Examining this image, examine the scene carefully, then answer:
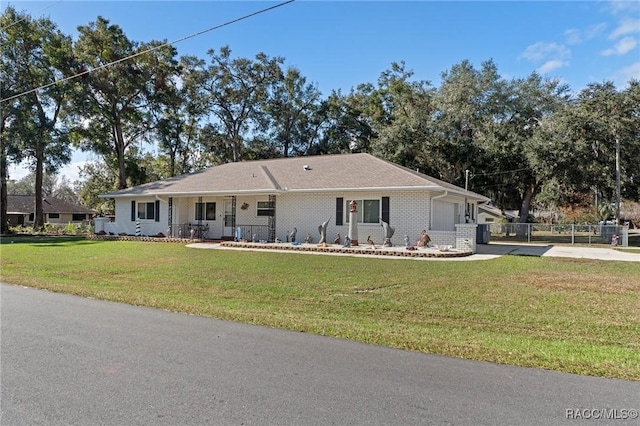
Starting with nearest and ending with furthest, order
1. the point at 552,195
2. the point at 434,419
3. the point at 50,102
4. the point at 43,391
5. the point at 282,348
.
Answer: the point at 434,419
the point at 43,391
the point at 282,348
the point at 552,195
the point at 50,102

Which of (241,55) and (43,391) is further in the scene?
(241,55)

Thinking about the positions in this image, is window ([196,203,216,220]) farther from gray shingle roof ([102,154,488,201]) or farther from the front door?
gray shingle roof ([102,154,488,201])

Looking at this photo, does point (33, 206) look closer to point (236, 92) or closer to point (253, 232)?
point (236, 92)

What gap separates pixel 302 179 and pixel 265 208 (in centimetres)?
241

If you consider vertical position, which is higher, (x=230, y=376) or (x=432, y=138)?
(x=432, y=138)

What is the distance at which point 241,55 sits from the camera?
42.8m

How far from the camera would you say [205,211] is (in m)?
23.8

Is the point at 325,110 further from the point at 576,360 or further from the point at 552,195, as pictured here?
the point at 576,360

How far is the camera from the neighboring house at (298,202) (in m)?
18.2

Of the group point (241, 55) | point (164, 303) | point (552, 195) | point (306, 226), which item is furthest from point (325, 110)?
point (164, 303)

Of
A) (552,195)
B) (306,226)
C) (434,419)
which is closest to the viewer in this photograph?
(434,419)

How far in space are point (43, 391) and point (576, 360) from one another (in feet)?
17.6

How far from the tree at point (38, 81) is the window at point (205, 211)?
1645 centimetres

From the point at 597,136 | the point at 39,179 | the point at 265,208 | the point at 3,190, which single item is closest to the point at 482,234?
the point at 265,208
